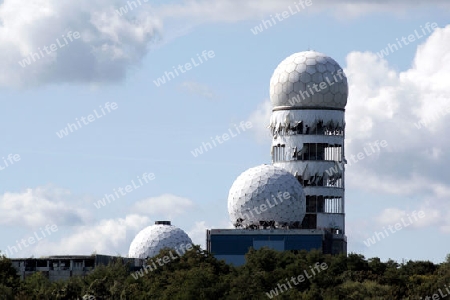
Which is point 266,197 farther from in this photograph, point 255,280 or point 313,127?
point 255,280

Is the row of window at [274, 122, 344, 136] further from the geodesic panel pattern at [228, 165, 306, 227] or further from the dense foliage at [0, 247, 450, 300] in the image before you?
the dense foliage at [0, 247, 450, 300]

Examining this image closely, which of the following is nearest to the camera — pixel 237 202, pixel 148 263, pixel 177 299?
pixel 177 299

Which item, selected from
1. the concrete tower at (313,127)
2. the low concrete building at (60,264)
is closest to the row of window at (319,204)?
the concrete tower at (313,127)

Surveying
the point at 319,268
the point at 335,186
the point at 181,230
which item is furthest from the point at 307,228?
the point at 319,268

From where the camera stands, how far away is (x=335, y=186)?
15162 centimetres

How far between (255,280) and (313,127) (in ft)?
136

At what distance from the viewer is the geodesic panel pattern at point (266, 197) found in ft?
458

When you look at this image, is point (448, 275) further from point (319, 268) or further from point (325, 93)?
point (325, 93)

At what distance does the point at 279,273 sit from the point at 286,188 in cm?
2504

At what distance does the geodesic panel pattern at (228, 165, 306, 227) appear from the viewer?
139750 millimetres

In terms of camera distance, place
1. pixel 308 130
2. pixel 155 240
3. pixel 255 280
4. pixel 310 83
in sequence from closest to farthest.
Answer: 1. pixel 255 280
2. pixel 310 83
3. pixel 308 130
4. pixel 155 240

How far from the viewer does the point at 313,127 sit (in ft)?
489

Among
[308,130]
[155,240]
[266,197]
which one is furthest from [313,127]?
[155,240]

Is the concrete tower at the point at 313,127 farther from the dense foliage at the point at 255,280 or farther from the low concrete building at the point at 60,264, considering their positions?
the low concrete building at the point at 60,264
